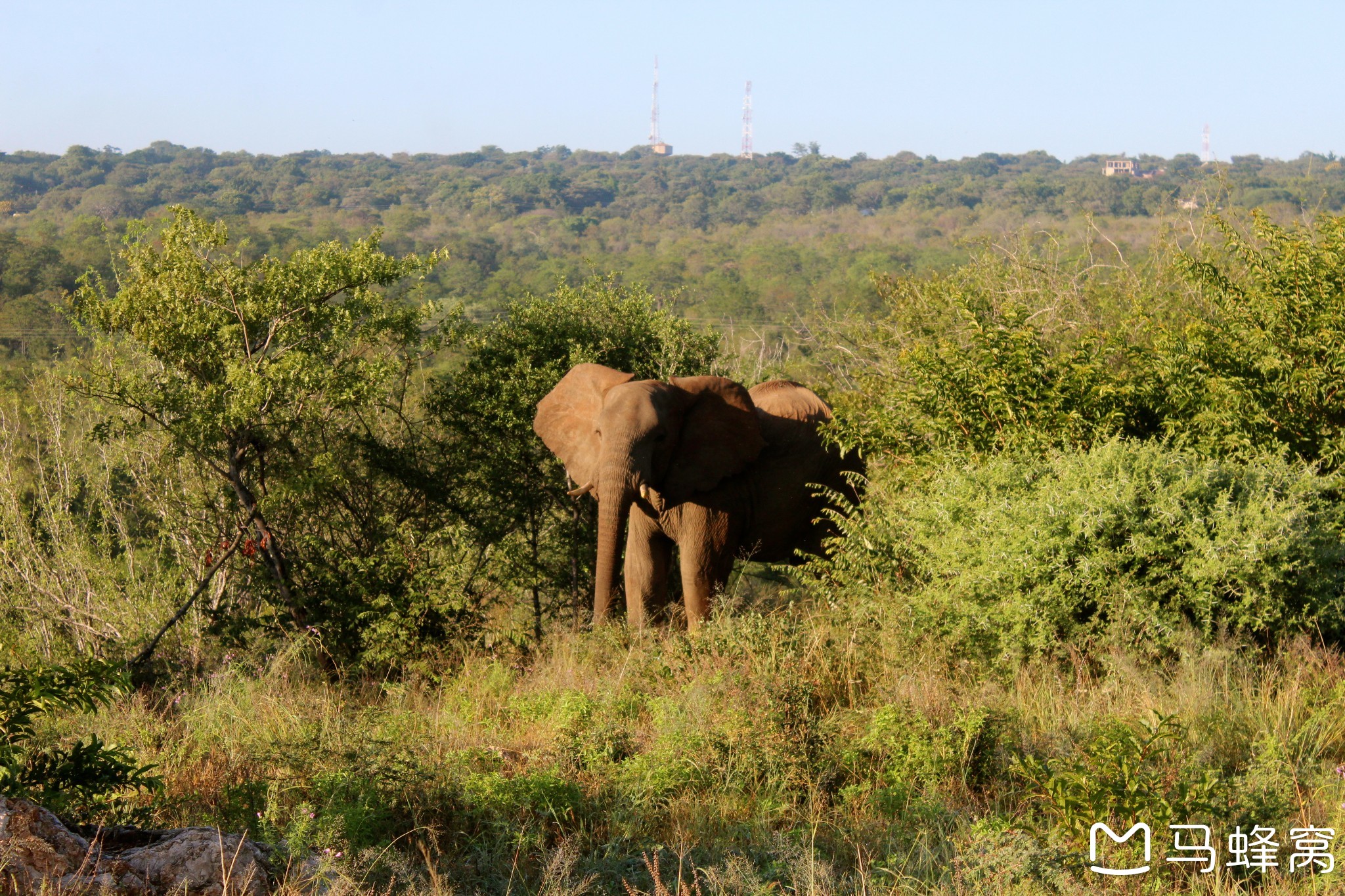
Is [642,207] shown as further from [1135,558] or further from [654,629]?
[1135,558]

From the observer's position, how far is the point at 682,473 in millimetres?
8961

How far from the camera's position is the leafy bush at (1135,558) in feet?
21.1

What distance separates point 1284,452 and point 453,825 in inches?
229

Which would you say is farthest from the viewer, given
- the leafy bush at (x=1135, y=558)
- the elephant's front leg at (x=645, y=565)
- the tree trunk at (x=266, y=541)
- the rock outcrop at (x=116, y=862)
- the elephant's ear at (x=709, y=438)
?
the tree trunk at (x=266, y=541)

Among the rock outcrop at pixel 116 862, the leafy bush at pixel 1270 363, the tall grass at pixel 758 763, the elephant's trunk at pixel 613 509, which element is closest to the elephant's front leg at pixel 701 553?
the elephant's trunk at pixel 613 509

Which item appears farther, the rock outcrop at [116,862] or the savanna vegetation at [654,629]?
the savanna vegetation at [654,629]

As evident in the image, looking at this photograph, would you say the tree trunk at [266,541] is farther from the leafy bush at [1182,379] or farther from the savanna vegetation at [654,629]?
the leafy bush at [1182,379]

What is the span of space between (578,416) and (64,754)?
5.45 m

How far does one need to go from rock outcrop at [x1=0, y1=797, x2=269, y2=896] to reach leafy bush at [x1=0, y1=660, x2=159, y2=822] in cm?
34

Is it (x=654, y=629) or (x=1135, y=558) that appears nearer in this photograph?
(x=1135, y=558)

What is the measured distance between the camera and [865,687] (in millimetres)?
6715

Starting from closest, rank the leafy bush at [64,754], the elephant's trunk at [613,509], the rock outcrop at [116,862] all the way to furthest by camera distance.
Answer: the rock outcrop at [116,862] < the leafy bush at [64,754] < the elephant's trunk at [613,509]

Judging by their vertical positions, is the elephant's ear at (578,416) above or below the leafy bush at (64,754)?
above

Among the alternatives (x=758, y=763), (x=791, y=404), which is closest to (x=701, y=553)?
(x=791, y=404)
